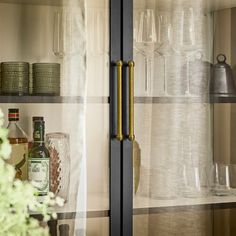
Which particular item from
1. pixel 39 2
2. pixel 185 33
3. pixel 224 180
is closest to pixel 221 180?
pixel 224 180

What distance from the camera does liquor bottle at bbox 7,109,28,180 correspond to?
2008 mm

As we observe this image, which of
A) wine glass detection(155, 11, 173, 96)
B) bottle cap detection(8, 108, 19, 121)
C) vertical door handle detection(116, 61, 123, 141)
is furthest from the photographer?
wine glass detection(155, 11, 173, 96)

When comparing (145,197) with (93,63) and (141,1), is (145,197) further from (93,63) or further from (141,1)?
(141,1)

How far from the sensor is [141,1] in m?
2.19

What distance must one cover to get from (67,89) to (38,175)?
11.3 inches

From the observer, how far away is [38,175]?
2033mm

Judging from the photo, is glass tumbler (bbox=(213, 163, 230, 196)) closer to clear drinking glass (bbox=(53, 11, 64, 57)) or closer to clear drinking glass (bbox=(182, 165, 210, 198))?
clear drinking glass (bbox=(182, 165, 210, 198))

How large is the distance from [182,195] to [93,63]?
562mm

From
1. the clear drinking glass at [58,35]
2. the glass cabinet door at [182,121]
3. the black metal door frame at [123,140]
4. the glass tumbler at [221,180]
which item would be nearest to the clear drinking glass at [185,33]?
the glass cabinet door at [182,121]

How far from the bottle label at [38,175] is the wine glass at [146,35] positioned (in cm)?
45

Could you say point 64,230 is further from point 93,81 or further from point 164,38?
point 164,38

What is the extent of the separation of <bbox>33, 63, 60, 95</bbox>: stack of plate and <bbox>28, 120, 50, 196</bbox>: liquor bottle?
101 mm

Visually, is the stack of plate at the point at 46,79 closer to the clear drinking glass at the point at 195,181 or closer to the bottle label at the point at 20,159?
the bottle label at the point at 20,159

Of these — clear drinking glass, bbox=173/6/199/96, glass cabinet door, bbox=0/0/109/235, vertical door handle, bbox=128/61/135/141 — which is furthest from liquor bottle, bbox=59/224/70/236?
clear drinking glass, bbox=173/6/199/96
